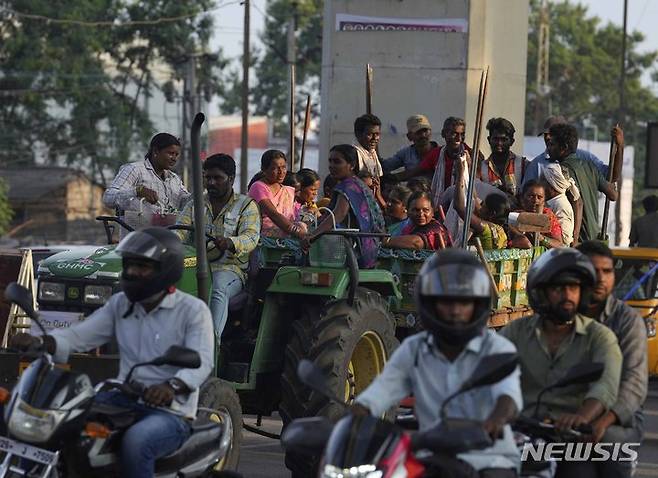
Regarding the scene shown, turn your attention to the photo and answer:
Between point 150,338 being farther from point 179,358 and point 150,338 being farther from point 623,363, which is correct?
point 623,363

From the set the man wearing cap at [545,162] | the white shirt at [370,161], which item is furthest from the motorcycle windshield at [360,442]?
the man wearing cap at [545,162]

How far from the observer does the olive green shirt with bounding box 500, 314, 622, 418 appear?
7.37 metres

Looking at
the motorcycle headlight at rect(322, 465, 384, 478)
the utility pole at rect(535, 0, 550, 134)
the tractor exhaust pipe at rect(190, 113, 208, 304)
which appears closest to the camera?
the motorcycle headlight at rect(322, 465, 384, 478)

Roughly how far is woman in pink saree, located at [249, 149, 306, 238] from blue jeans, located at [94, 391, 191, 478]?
4.38 meters

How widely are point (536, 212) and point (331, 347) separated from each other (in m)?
3.36

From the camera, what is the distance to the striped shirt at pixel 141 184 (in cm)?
1172

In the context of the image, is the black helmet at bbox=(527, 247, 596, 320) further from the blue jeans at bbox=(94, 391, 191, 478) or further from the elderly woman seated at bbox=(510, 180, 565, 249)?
the elderly woman seated at bbox=(510, 180, 565, 249)

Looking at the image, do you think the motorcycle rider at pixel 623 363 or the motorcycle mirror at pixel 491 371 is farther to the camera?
the motorcycle rider at pixel 623 363

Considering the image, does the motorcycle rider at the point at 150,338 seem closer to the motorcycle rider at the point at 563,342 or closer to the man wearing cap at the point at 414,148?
the motorcycle rider at the point at 563,342

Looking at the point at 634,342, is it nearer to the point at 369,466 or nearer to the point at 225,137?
the point at 369,466

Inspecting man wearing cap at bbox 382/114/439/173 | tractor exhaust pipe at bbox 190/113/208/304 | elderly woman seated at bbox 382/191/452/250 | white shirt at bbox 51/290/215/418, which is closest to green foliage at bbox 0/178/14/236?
man wearing cap at bbox 382/114/439/173

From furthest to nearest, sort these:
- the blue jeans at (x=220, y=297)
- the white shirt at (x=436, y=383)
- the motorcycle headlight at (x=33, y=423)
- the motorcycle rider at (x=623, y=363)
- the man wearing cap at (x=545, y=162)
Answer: the man wearing cap at (x=545, y=162) → the blue jeans at (x=220, y=297) → the motorcycle rider at (x=623, y=363) → the motorcycle headlight at (x=33, y=423) → the white shirt at (x=436, y=383)

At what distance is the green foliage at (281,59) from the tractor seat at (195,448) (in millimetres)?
63665

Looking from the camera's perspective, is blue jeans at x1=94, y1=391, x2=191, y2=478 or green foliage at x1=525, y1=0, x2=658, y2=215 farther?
green foliage at x1=525, y1=0, x2=658, y2=215
